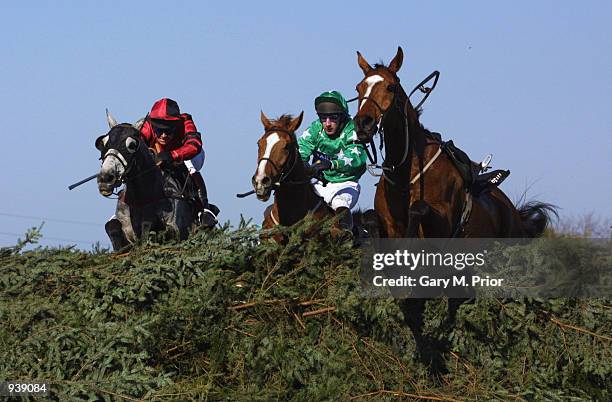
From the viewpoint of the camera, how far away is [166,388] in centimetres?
1002

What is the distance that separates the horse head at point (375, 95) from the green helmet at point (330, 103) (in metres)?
1.48

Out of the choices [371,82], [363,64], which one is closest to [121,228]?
[363,64]

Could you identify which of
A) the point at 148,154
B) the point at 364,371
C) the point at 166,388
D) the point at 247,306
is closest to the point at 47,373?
the point at 166,388

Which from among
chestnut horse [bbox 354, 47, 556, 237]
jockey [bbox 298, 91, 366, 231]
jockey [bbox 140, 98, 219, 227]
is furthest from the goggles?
jockey [bbox 140, 98, 219, 227]

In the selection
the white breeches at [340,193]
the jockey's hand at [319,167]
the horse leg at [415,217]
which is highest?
the jockey's hand at [319,167]

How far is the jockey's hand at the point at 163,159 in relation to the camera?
1341cm

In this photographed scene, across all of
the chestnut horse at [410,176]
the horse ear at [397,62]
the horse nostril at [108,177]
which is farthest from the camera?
the horse nostril at [108,177]

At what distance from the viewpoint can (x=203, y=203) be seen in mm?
13922

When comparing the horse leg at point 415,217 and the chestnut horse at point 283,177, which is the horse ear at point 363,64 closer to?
the chestnut horse at point 283,177

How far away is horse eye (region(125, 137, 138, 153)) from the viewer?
497 inches

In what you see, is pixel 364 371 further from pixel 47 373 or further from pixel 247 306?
pixel 47 373

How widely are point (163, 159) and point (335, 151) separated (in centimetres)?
188

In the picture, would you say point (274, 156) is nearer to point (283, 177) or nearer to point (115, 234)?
point (283, 177)

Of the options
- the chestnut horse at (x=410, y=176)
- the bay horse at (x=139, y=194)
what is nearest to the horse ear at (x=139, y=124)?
the bay horse at (x=139, y=194)
